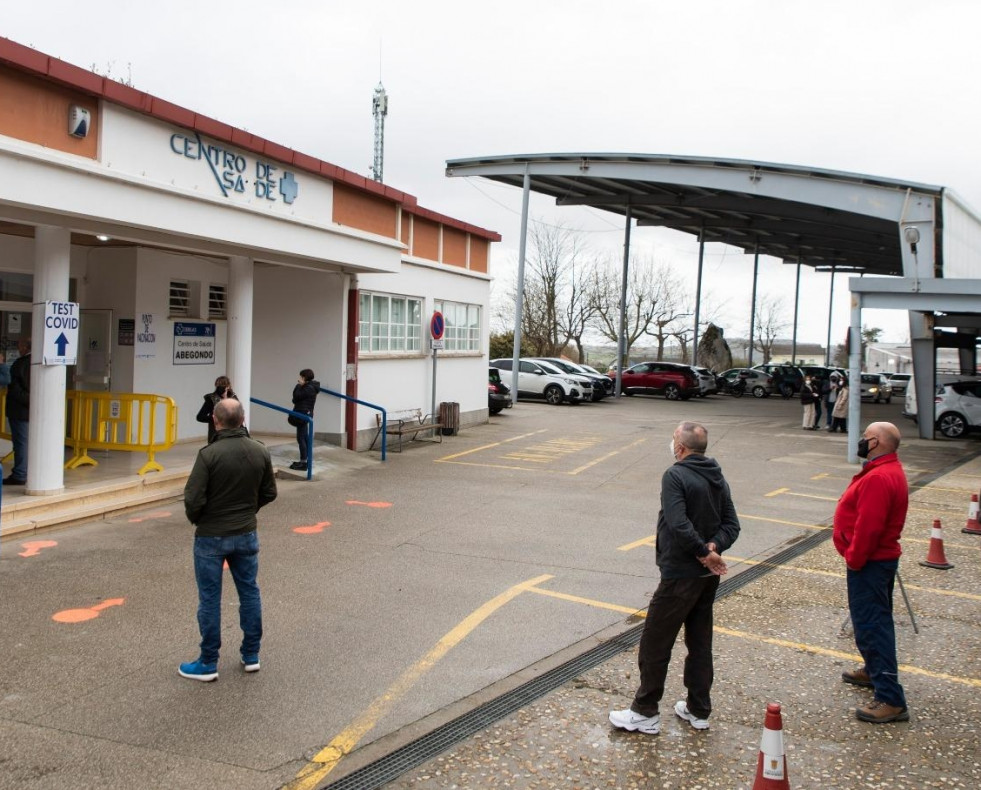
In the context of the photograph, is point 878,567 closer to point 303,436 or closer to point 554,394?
point 303,436

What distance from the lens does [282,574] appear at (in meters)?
8.12

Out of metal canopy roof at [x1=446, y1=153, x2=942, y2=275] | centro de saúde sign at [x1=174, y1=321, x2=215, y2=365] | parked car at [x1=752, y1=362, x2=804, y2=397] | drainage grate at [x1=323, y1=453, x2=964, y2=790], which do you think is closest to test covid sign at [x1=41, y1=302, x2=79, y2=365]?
centro de saúde sign at [x1=174, y1=321, x2=215, y2=365]

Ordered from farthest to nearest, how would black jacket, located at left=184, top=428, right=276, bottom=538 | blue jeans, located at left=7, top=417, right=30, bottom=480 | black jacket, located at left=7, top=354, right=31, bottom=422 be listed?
blue jeans, located at left=7, top=417, right=30, bottom=480, black jacket, located at left=7, top=354, right=31, bottom=422, black jacket, located at left=184, top=428, right=276, bottom=538

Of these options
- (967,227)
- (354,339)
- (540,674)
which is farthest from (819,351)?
(540,674)

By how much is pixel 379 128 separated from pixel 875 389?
23.4m

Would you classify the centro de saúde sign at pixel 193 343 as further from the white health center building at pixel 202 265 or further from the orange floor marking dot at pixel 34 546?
the orange floor marking dot at pixel 34 546

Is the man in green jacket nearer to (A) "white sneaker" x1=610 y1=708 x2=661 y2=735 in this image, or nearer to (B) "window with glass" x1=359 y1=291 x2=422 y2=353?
(A) "white sneaker" x1=610 y1=708 x2=661 y2=735

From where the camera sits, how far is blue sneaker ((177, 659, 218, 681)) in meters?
5.55

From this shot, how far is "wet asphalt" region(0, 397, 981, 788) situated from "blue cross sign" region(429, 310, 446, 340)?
20.3ft

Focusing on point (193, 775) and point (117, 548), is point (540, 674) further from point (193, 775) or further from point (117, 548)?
point (117, 548)

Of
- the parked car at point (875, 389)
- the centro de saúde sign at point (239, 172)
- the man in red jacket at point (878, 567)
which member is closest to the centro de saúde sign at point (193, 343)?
the centro de saúde sign at point (239, 172)

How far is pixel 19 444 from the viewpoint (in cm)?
1023

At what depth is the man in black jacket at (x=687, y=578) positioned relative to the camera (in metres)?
4.94

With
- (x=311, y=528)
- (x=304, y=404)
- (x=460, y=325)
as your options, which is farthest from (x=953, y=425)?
(x=311, y=528)
